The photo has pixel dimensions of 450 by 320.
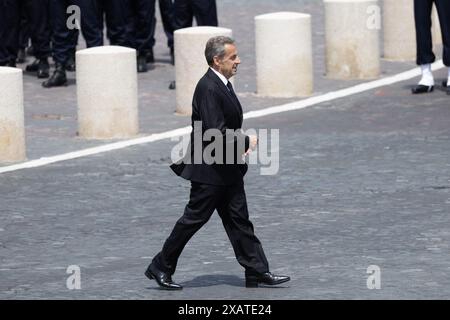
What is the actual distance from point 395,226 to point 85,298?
2822 mm

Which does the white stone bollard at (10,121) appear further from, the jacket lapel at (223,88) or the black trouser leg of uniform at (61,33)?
the jacket lapel at (223,88)

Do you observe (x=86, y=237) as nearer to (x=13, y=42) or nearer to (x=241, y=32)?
(x=13, y=42)

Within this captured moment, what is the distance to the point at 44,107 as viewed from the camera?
1836 centimetres

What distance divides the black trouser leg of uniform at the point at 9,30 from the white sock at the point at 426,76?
15.6ft

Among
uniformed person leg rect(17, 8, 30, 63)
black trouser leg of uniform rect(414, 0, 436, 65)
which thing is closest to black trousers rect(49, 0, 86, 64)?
uniformed person leg rect(17, 8, 30, 63)

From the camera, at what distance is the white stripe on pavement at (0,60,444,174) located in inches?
602

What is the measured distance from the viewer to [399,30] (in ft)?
68.6

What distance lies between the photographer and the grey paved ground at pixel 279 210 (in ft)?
35.3

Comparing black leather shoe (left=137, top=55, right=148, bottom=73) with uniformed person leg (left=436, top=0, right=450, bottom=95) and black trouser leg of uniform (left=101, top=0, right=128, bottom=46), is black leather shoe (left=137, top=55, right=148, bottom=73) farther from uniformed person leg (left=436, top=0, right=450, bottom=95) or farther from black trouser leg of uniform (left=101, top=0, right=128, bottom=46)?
uniformed person leg (left=436, top=0, right=450, bottom=95)

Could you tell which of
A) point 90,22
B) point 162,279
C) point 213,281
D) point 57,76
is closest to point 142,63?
point 90,22

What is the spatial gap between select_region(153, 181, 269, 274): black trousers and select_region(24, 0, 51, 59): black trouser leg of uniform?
10.1 meters

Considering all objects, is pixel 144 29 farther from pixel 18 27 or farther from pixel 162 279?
pixel 162 279

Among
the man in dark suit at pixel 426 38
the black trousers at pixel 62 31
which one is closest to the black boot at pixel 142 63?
the black trousers at pixel 62 31

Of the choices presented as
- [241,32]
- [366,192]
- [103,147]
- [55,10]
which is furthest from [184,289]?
[241,32]
